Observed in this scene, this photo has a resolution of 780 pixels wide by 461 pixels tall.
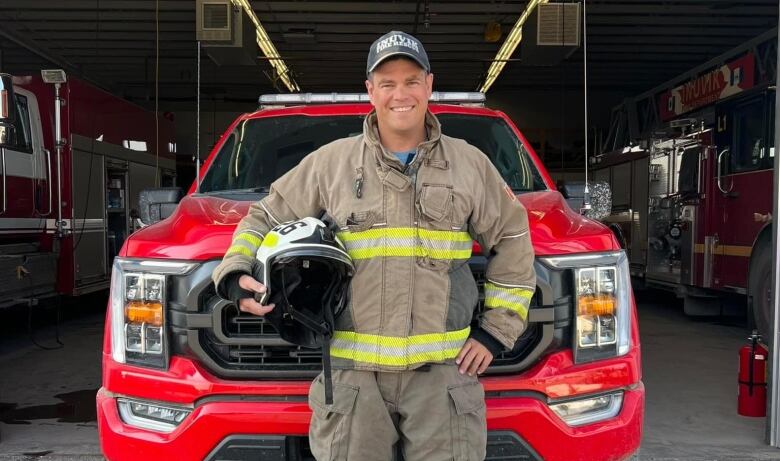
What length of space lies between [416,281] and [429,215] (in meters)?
0.20

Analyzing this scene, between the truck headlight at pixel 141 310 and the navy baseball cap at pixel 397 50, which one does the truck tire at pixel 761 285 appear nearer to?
the navy baseball cap at pixel 397 50

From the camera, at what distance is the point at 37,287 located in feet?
24.0

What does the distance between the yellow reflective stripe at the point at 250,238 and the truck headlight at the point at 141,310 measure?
410 millimetres

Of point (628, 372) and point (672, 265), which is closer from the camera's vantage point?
point (628, 372)

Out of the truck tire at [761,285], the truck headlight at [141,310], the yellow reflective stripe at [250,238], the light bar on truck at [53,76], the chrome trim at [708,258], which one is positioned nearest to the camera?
the yellow reflective stripe at [250,238]

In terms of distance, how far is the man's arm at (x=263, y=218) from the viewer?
2211 mm

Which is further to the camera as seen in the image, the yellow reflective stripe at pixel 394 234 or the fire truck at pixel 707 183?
the fire truck at pixel 707 183

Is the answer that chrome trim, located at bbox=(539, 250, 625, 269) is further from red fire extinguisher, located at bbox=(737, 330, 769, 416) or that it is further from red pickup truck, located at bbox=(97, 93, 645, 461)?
red fire extinguisher, located at bbox=(737, 330, 769, 416)

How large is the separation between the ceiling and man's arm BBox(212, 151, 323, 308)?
34.7ft

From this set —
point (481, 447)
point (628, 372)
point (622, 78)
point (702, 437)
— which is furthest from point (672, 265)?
point (622, 78)

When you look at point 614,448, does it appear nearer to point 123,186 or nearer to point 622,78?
point 123,186

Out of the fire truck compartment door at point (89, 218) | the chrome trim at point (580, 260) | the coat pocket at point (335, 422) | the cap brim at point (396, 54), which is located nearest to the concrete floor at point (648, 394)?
the fire truck compartment door at point (89, 218)

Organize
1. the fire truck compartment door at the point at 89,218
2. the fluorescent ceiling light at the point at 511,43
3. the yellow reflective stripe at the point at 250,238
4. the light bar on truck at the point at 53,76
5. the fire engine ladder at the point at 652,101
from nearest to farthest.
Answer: the yellow reflective stripe at the point at 250,238 < the fire engine ladder at the point at 652,101 < the light bar on truck at the point at 53,76 < the fire truck compartment door at the point at 89,218 < the fluorescent ceiling light at the point at 511,43

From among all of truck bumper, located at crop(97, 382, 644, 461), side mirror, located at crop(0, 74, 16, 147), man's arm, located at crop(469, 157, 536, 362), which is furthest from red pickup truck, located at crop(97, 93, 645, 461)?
side mirror, located at crop(0, 74, 16, 147)
